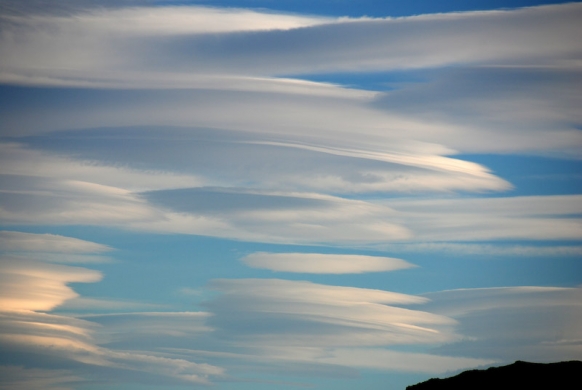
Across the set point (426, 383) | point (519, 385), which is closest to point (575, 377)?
point (519, 385)

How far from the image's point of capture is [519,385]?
15112 cm

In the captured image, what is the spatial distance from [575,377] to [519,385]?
7.56 meters

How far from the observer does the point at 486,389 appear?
152625 millimetres

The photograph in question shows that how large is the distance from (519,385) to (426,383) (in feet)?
46.1

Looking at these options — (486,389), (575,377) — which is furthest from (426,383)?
(575,377)

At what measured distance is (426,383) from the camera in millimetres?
158625

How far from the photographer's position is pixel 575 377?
149250 millimetres

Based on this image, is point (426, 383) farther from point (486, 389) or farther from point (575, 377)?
point (575, 377)

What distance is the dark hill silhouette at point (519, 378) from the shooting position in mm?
149625

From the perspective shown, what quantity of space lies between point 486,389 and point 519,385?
→ 181 inches

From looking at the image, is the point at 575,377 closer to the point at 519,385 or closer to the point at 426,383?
the point at 519,385

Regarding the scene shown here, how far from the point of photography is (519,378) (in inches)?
5994

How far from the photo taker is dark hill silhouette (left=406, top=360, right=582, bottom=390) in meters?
150

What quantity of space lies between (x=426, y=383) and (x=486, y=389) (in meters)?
9.66
